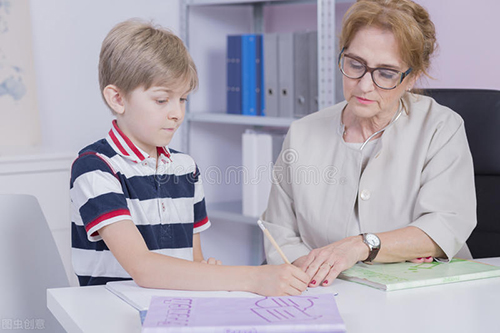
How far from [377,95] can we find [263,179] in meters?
1.36

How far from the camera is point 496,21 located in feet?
7.56

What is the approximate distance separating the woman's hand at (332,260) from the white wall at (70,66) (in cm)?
165

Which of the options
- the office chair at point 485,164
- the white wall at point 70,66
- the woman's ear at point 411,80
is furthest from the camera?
the white wall at point 70,66

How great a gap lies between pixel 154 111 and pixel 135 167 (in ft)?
0.42

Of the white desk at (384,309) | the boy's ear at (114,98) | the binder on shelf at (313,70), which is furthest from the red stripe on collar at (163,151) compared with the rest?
the binder on shelf at (313,70)

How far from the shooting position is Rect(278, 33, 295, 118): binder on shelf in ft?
8.82

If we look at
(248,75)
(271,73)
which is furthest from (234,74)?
(271,73)

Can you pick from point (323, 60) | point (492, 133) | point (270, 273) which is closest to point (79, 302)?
point (270, 273)

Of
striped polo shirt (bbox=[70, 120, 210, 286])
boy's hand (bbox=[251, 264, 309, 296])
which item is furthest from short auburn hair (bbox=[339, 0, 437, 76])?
boy's hand (bbox=[251, 264, 309, 296])

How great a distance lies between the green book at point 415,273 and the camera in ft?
3.76

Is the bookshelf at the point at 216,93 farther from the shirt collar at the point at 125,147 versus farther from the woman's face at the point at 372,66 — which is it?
the shirt collar at the point at 125,147

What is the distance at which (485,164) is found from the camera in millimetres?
1680

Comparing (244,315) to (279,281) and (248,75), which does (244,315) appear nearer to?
(279,281)

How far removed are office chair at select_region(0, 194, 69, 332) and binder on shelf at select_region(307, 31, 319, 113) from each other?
1396 mm
